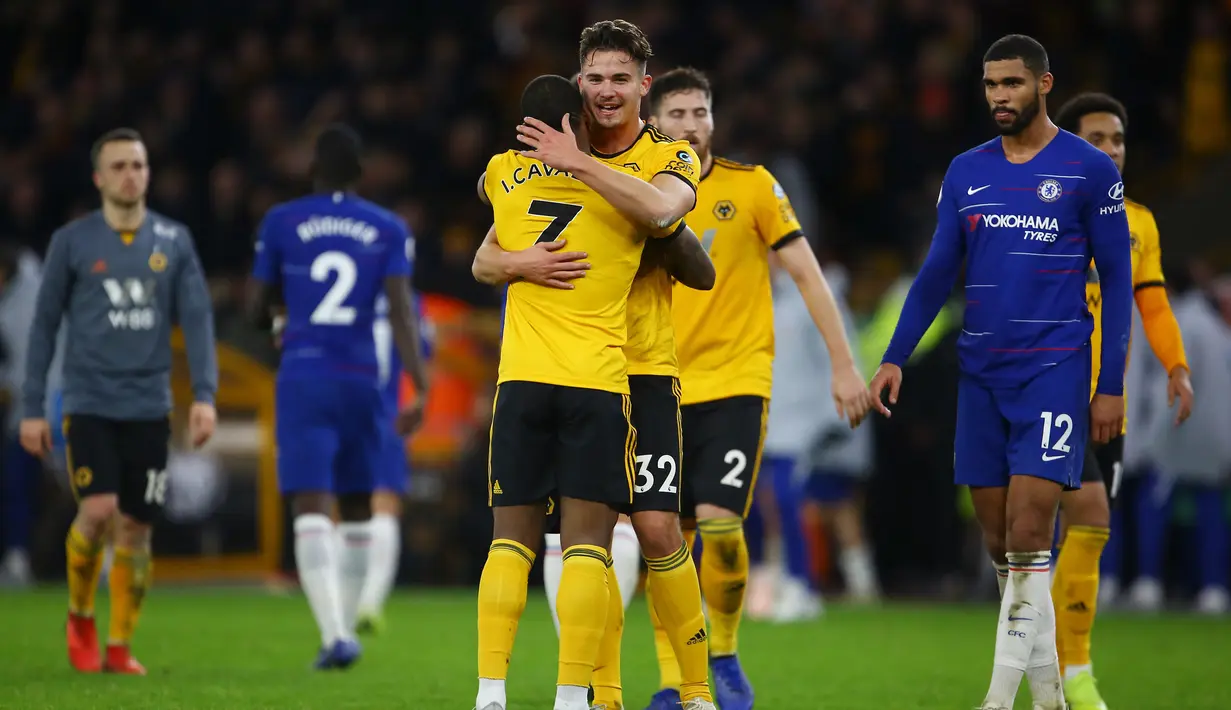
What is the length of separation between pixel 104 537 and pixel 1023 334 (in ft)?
15.6

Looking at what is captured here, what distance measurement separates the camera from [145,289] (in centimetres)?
884

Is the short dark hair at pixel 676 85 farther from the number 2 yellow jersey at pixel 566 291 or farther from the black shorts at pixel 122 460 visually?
the black shorts at pixel 122 460

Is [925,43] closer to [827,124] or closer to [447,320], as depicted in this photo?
[827,124]

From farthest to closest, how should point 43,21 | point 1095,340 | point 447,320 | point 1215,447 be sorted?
point 43,21, point 447,320, point 1215,447, point 1095,340

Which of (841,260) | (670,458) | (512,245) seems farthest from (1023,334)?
(841,260)

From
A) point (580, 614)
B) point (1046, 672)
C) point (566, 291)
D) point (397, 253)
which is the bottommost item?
point (1046, 672)

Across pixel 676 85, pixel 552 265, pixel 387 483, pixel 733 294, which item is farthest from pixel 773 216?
pixel 387 483

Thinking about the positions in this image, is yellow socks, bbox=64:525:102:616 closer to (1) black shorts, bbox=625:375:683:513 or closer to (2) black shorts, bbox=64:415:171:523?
(2) black shorts, bbox=64:415:171:523

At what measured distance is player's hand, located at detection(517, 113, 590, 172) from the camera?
18.5 feet

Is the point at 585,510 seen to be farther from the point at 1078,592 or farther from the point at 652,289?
the point at 1078,592

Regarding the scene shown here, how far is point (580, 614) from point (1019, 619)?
5.94 feet

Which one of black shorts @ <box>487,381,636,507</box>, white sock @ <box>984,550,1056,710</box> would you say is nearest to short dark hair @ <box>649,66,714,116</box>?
black shorts @ <box>487,381,636,507</box>

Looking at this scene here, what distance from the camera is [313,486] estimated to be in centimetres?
887

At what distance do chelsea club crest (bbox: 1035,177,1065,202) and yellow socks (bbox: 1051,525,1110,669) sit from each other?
62.5 inches
